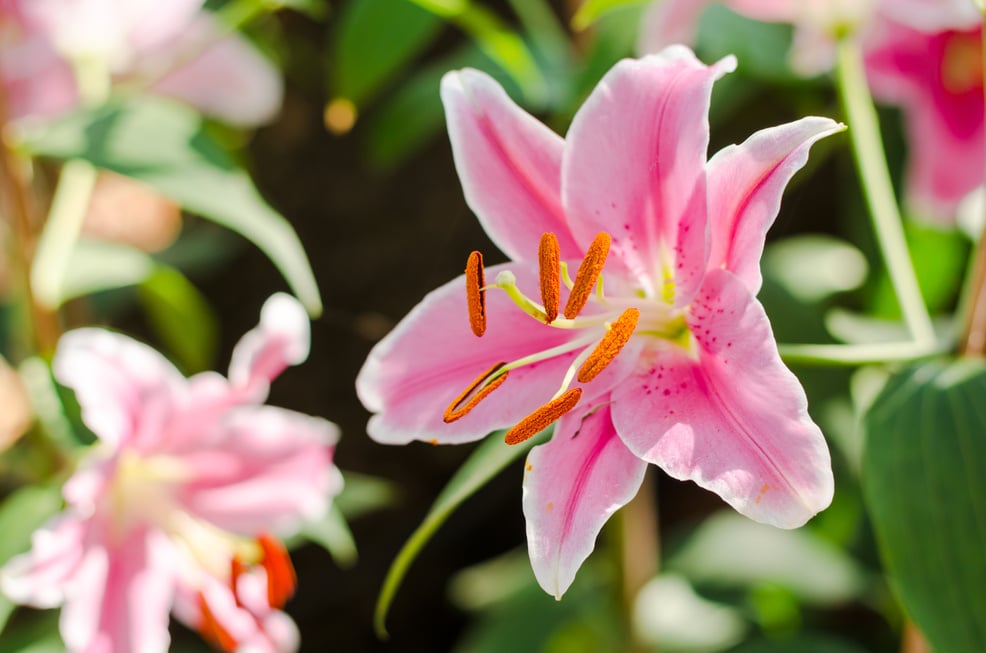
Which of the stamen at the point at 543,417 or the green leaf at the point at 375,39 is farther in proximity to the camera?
the green leaf at the point at 375,39

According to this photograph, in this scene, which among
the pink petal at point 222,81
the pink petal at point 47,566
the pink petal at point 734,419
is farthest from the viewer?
the pink petal at point 222,81

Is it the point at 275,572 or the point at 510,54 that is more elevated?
the point at 510,54

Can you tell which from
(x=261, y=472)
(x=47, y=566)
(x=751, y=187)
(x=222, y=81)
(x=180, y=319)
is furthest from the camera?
(x=180, y=319)

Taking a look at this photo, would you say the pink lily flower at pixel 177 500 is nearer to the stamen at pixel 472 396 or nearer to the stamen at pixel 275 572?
the stamen at pixel 275 572

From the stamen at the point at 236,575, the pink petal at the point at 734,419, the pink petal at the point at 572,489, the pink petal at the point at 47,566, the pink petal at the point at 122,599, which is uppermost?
the pink petal at the point at 734,419

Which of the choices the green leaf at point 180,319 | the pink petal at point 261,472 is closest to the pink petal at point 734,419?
the pink petal at point 261,472

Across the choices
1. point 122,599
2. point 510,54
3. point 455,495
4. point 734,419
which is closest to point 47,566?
point 122,599

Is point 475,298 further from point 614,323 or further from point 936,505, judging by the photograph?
point 936,505

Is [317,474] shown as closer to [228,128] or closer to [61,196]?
[61,196]
